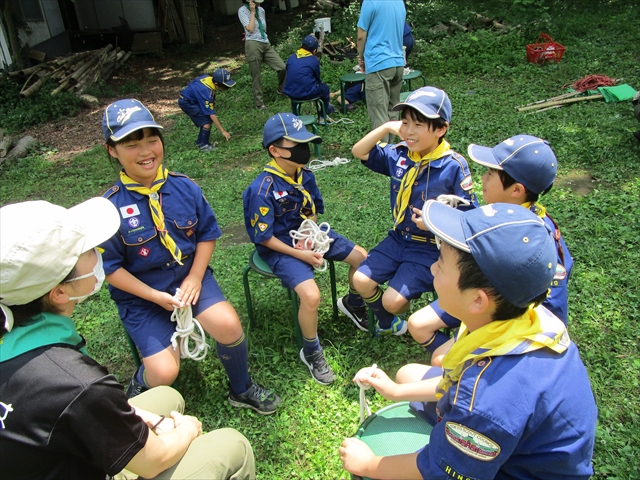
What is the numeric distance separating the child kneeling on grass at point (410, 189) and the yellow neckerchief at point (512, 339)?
137 cm

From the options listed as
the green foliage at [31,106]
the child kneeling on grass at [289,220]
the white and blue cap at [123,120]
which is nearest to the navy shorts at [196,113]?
the green foliage at [31,106]

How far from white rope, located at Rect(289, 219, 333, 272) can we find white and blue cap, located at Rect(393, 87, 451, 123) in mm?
911

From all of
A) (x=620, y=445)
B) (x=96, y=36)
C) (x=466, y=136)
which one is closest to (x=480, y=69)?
(x=466, y=136)

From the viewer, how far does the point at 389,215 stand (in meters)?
4.54

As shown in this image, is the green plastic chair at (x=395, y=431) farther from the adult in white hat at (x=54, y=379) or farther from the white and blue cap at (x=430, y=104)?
the white and blue cap at (x=430, y=104)

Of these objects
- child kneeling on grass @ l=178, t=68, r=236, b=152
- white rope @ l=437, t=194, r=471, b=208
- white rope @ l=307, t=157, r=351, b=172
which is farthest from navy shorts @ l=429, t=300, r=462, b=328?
child kneeling on grass @ l=178, t=68, r=236, b=152

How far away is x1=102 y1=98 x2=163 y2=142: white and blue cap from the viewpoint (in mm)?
2387

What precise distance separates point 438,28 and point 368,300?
9.98 m

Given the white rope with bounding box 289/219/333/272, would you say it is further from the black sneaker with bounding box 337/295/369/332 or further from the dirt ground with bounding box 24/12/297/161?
the dirt ground with bounding box 24/12/297/161

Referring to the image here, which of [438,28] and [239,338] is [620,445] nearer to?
[239,338]

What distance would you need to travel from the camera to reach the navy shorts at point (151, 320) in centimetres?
251

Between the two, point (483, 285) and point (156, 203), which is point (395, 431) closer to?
point (483, 285)

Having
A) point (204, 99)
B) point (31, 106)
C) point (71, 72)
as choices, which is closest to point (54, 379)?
point (204, 99)

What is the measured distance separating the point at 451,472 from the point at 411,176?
1900 millimetres
